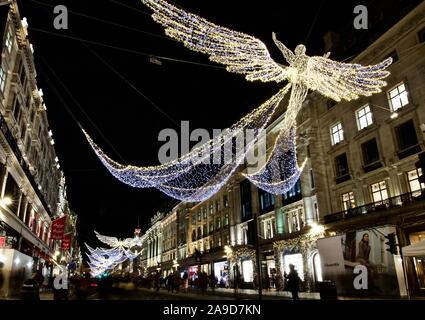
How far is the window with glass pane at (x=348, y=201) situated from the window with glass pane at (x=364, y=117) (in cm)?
535

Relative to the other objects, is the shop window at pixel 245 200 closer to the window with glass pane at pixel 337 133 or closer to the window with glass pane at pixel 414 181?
the window with glass pane at pixel 337 133

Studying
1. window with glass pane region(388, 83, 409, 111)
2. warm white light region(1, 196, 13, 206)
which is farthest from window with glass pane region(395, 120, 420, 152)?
warm white light region(1, 196, 13, 206)

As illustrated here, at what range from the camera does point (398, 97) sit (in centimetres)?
2328

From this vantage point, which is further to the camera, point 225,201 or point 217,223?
point 217,223

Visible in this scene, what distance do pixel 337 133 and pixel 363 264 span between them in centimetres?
1142

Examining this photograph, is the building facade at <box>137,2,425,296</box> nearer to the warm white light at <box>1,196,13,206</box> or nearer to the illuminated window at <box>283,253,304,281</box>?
the illuminated window at <box>283,253,304,281</box>


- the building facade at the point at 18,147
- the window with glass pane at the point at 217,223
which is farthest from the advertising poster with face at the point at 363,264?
the window with glass pane at the point at 217,223

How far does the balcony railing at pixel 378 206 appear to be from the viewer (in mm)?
20812

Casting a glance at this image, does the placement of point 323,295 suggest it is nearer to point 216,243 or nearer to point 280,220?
point 280,220

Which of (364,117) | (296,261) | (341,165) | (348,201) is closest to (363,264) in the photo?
(348,201)

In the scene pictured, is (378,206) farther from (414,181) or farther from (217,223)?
(217,223)

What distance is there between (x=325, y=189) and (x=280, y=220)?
8396 mm

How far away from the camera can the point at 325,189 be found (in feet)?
96.8

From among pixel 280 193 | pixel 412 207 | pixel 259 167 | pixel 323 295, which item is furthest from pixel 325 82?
pixel 259 167
